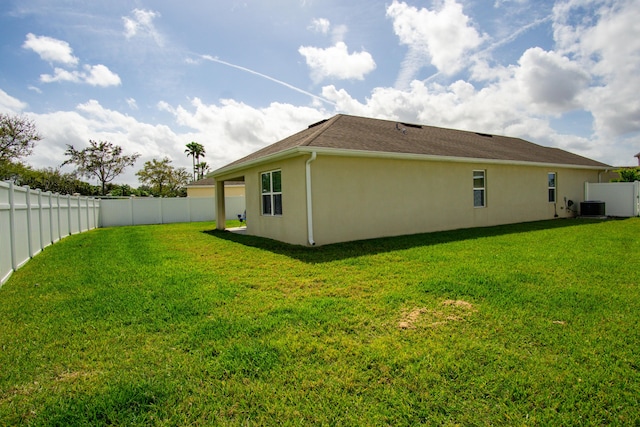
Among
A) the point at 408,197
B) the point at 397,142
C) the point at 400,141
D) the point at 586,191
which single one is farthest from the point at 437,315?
the point at 586,191

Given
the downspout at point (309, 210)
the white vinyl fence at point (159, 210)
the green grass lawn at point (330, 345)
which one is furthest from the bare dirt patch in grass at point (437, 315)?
the white vinyl fence at point (159, 210)

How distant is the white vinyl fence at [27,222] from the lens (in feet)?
20.4

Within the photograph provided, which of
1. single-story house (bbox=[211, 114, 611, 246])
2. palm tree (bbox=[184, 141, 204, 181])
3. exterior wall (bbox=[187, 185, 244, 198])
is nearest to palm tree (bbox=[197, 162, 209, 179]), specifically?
palm tree (bbox=[184, 141, 204, 181])

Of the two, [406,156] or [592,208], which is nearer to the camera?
[406,156]

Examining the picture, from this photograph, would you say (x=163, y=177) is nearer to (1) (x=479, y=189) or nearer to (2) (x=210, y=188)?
(2) (x=210, y=188)

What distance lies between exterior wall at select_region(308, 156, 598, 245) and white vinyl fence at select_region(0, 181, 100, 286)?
647 cm

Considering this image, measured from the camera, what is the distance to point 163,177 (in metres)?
44.0

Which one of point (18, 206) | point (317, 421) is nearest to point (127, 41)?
point (18, 206)

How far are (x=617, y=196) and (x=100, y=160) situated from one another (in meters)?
46.1

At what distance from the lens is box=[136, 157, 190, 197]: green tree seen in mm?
42938

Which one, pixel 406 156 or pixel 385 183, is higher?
pixel 406 156

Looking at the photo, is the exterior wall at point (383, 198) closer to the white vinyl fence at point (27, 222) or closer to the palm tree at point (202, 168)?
the white vinyl fence at point (27, 222)

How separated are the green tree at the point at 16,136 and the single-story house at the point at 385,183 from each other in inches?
963

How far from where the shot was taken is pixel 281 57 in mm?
12141
